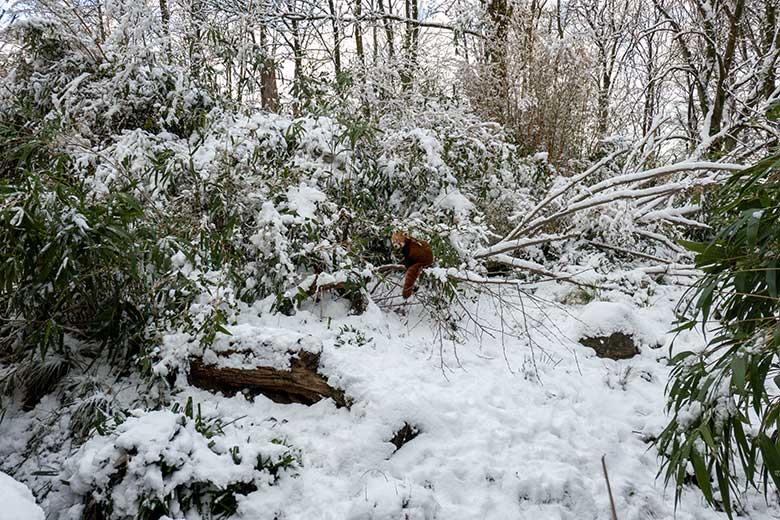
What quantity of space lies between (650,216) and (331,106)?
317 centimetres

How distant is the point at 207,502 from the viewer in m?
2.02

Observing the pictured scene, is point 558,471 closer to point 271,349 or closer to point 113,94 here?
point 271,349

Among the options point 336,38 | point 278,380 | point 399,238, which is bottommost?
point 278,380

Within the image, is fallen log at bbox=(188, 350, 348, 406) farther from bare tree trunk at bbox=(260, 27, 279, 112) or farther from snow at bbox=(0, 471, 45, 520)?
bare tree trunk at bbox=(260, 27, 279, 112)

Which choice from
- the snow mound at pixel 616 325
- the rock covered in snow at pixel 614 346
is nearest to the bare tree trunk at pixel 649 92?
the snow mound at pixel 616 325

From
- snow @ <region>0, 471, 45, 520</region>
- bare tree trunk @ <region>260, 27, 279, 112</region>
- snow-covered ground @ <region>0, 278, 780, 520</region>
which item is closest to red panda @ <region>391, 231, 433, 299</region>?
snow-covered ground @ <region>0, 278, 780, 520</region>

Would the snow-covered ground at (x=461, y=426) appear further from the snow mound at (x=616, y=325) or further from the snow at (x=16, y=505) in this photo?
the snow at (x=16, y=505)

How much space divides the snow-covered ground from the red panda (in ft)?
1.26

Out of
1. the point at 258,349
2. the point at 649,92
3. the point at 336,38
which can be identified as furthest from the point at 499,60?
the point at 258,349

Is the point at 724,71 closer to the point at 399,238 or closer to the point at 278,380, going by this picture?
the point at 399,238

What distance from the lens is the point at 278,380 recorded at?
8.87 ft

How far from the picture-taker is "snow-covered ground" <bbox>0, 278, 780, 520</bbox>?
6.98ft

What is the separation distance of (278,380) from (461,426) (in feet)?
3.50

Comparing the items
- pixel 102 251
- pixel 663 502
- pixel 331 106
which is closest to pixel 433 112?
pixel 331 106
